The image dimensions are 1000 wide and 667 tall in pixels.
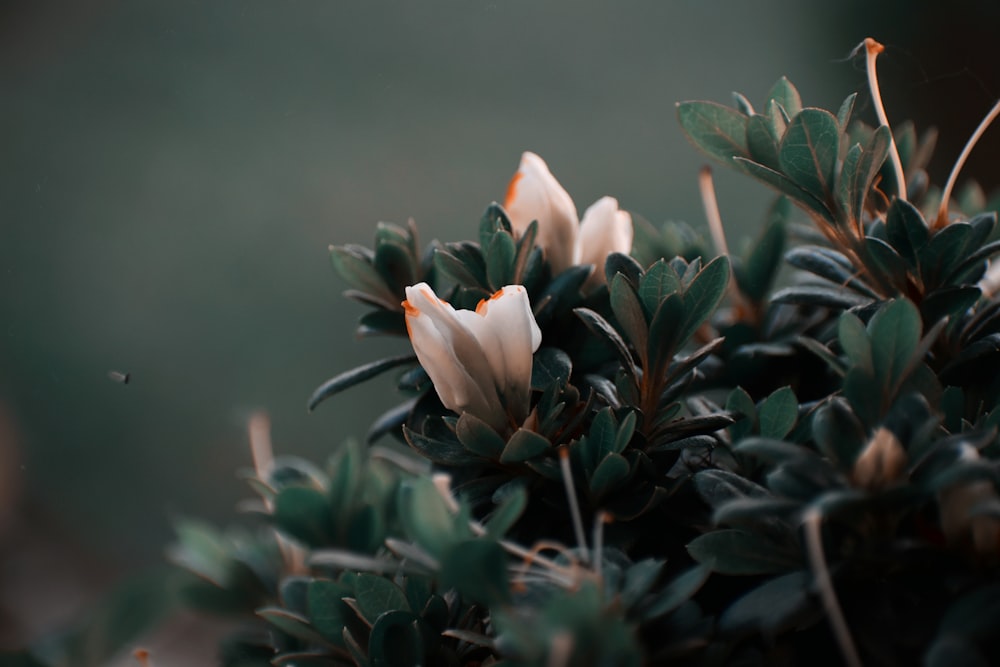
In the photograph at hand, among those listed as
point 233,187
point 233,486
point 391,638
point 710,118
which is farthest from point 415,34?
point 233,486

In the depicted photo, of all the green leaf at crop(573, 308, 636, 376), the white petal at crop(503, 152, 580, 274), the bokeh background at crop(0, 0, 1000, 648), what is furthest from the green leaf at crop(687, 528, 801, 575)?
the bokeh background at crop(0, 0, 1000, 648)

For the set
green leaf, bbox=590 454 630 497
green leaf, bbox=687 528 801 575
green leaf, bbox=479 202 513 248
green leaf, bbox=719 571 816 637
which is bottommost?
green leaf, bbox=719 571 816 637

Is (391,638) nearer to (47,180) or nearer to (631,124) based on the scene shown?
(47,180)

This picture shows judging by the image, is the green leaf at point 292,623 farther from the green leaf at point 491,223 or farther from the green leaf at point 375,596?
the green leaf at point 491,223

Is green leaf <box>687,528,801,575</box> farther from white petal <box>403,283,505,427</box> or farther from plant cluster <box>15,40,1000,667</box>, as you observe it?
white petal <box>403,283,505,427</box>

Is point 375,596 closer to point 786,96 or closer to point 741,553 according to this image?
point 741,553
